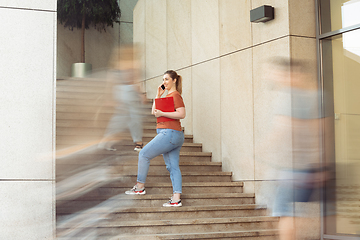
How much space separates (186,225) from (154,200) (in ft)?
2.29

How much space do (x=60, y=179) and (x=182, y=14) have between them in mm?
4972

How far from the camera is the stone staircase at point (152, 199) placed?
5582mm

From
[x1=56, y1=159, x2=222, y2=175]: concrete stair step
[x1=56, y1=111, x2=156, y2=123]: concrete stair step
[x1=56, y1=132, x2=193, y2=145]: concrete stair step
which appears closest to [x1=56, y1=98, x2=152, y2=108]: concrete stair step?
[x1=56, y1=111, x2=156, y2=123]: concrete stair step

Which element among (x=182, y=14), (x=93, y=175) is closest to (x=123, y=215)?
(x=93, y=175)

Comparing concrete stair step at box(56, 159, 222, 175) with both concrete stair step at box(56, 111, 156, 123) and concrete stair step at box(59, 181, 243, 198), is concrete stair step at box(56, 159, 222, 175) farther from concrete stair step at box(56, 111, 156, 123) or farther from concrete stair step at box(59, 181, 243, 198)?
concrete stair step at box(56, 111, 156, 123)

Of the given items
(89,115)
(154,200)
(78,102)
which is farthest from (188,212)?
(78,102)

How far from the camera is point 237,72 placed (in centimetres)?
733

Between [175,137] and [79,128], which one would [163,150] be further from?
[79,128]

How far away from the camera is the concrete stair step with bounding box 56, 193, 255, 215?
19.2 ft

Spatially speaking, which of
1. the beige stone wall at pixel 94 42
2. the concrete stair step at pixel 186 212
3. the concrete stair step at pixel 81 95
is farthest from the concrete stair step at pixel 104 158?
the beige stone wall at pixel 94 42

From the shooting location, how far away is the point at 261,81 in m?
6.71

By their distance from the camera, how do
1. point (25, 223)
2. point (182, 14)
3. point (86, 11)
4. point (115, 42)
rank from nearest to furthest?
1. point (25, 223)
2. point (182, 14)
3. point (86, 11)
4. point (115, 42)

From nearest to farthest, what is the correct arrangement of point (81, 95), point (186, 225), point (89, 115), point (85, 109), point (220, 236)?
1. point (220, 236)
2. point (186, 225)
3. point (89, 115)
4. point (85, 109)
5. point (81, 95)

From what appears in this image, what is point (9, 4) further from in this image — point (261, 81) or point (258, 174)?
point (258, 174)
